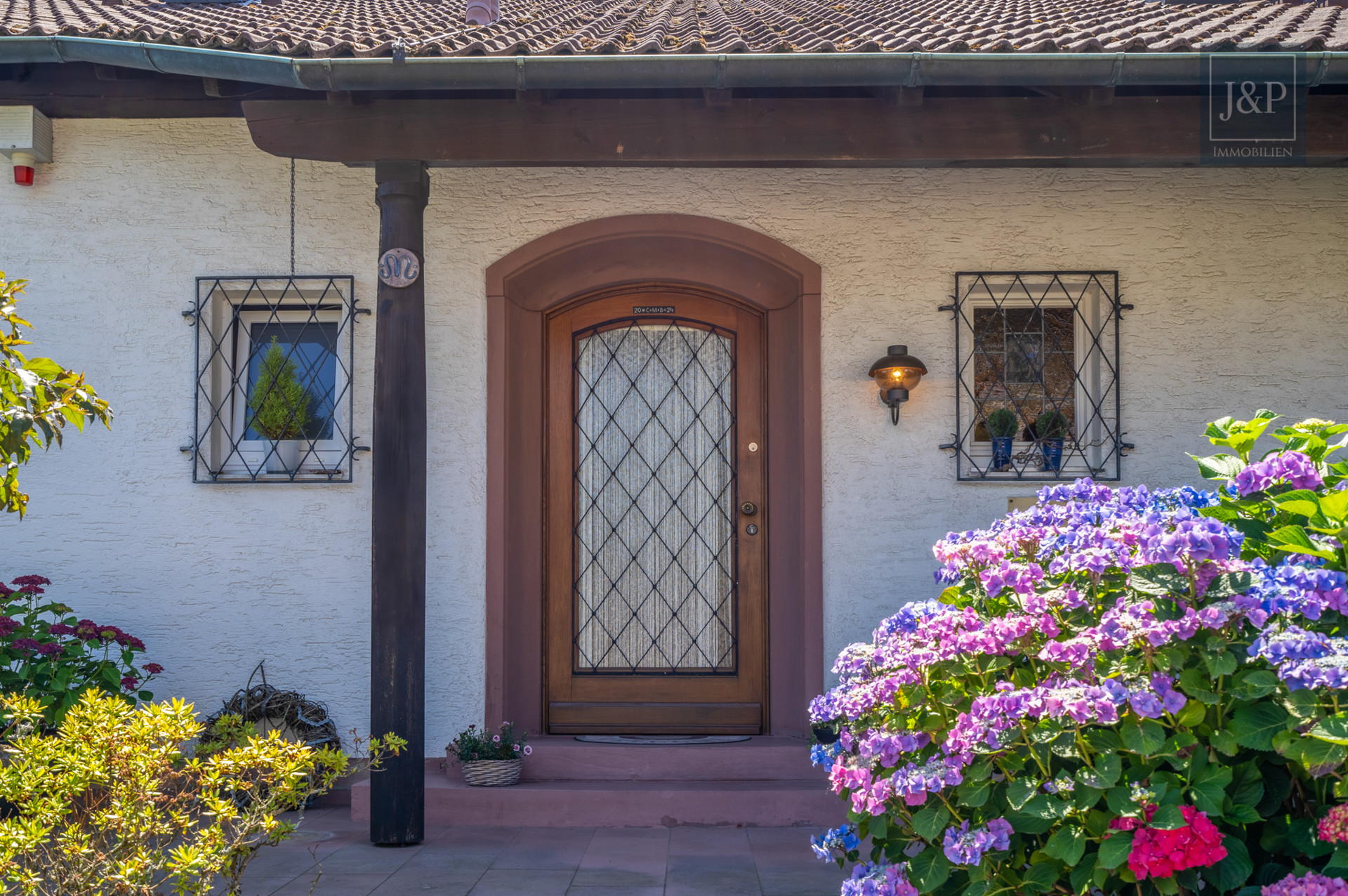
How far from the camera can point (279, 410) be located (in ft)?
14.4

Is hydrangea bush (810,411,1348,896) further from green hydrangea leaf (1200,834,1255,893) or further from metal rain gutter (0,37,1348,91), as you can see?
metal rain gutter (0,37,1348,91)

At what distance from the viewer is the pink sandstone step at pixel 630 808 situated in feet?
12.8

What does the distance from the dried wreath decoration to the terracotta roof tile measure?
2.65 metres

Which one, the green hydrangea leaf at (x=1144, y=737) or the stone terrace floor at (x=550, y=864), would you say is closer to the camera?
the green hydrangea leaf at (x=1144, y=737)

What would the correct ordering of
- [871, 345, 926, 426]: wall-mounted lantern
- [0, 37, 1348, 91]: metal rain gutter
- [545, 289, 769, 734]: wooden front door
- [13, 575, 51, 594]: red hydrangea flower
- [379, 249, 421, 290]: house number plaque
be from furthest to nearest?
[545, 289, 769, 734]: wooden front door < [871, 345, 926, 426]: wall-mounted lantern < [13, 575, 51, 594]: red hydrangea flower < [379, 249, 421, 290]: house number plaque < [0, 37, 1348, 91]: metal rain gutter

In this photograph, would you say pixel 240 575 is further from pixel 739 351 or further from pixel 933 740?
pixel 933 740

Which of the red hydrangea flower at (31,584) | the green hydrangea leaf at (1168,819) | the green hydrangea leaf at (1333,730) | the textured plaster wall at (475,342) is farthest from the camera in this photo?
the textured plaster wall at (475,342)

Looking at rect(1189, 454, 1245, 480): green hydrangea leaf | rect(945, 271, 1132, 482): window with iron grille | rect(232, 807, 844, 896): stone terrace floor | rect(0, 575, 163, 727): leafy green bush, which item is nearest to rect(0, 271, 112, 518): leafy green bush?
rect(232, 807, 844, 896): stone terrace floor

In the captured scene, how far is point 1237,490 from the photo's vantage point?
2176mm

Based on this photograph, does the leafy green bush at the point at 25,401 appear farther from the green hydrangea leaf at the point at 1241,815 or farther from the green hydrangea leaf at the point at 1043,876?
the green hydrangea leaf at the point at 1241,815

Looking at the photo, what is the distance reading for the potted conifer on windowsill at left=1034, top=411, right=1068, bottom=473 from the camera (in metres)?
4.38

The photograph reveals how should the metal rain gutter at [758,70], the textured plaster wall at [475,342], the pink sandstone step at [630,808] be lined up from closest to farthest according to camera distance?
1. the metal rain gutter at [758,70]
2. the pink sandstone step at [630,808]
3. the textured plaster wall at [475,342]

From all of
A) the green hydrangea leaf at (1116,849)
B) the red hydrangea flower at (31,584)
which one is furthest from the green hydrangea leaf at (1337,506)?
the red hydrangea flower at (31,584)

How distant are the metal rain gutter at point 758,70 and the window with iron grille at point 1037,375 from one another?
44.9 inches
